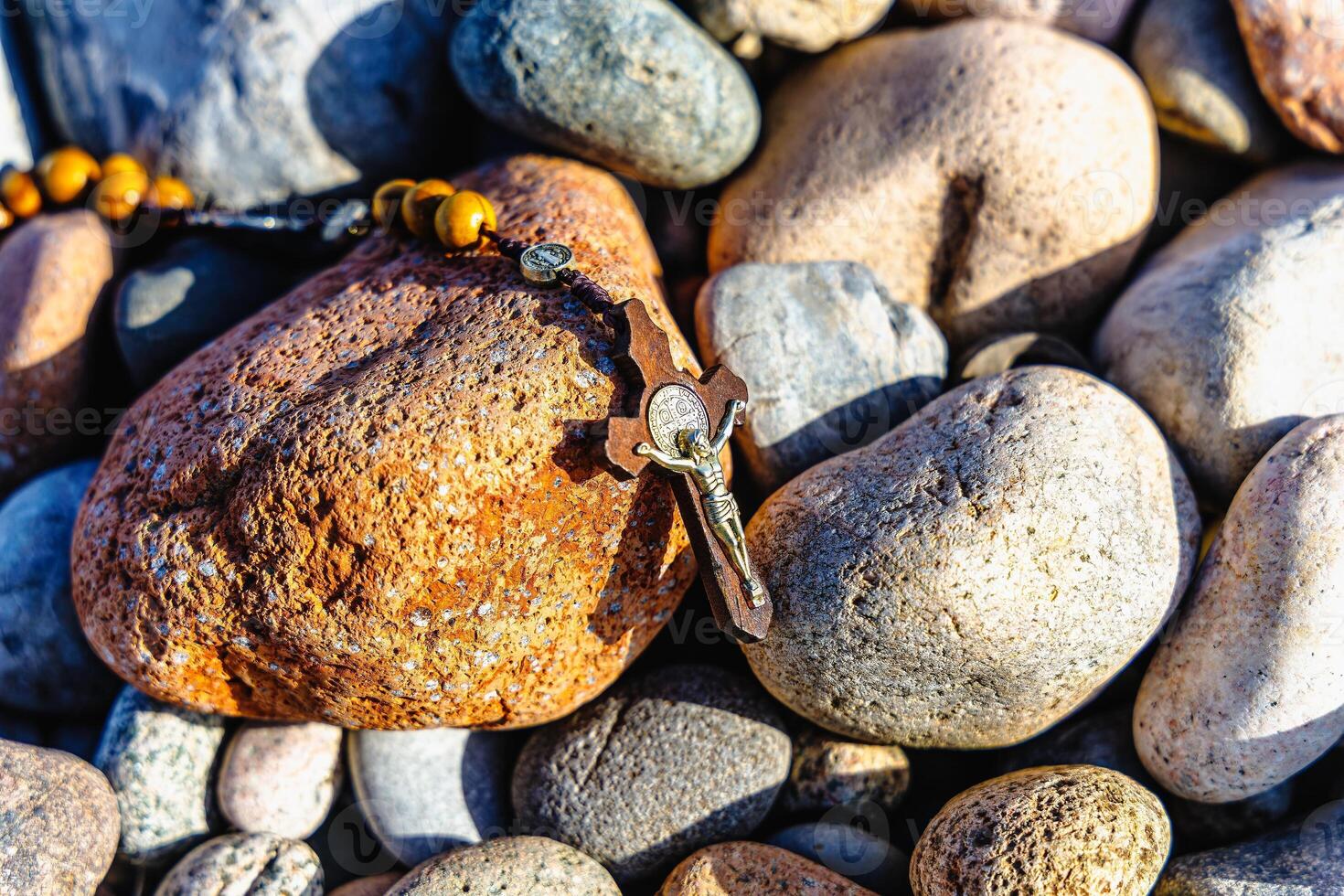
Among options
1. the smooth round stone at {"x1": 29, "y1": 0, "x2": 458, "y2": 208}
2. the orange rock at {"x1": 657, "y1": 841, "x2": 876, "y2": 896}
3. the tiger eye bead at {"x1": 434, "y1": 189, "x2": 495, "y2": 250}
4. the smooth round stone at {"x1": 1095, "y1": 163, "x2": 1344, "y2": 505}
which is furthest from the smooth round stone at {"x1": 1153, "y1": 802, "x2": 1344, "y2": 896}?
the smooth round stone at {"x1": 29, "y1": 0, "x2": 458, "y2": 208}

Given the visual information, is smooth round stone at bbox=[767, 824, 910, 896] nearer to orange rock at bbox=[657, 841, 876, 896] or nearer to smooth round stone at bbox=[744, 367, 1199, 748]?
orange rock at bbox=[657, 841, 876, 896]

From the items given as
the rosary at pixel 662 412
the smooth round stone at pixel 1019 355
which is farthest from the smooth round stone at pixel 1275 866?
the smooth round stone at pixel 1019 355

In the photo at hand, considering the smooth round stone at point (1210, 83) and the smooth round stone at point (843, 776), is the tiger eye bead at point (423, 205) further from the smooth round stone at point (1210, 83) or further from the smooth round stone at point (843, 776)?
the smooth round stone at point (1210, 83)

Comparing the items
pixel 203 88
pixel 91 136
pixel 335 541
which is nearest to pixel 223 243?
pixel 203 88

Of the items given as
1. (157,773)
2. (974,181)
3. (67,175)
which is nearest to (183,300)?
(67,175)

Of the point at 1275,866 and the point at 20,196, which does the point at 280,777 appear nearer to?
the point at 20,196

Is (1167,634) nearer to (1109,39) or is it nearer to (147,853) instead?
(1109,39)

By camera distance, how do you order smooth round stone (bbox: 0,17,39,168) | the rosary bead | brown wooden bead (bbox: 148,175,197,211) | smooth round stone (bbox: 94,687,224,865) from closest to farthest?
1. smooth round stone (bbox: 94,687,224,865)
2. brown wooden bead (bbox: 148,175,197,211)
3. the rosary bead
4. smooth round stone (bbox: 0,17,39,168)
